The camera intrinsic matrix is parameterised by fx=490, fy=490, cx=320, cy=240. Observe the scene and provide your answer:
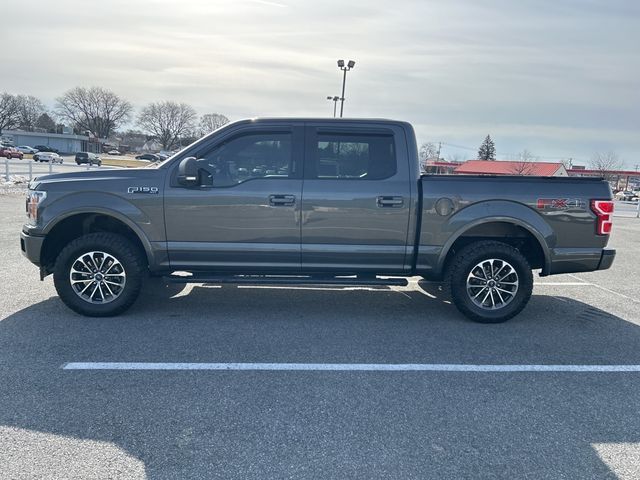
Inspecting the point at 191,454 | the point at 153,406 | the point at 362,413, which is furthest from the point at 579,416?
the point at 153,406

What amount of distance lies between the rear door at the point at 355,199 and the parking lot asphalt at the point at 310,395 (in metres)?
0.73

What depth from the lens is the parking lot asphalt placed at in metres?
2.81

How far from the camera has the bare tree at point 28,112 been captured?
10344 centimetres

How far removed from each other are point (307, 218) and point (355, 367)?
1678 mm

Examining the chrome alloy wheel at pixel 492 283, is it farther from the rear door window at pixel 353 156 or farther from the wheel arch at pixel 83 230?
the wheel arch at pixel 83 230

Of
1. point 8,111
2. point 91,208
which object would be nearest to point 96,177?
point 91,208

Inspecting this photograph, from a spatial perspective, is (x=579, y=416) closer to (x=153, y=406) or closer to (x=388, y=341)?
(x=388, y=341)

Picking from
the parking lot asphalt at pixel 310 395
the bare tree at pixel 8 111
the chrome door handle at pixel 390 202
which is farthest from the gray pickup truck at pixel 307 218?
the bare tree at pixel 8 111

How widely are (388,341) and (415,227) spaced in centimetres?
123

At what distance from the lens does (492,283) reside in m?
5.27

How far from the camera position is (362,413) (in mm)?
3340

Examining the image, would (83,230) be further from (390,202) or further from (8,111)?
(8,111)

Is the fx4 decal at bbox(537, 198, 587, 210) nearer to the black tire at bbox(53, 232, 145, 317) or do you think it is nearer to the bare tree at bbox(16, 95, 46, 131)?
the black tire at bbox(53, 232, 145, 317)

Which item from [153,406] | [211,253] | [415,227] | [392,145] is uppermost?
[392,145]
